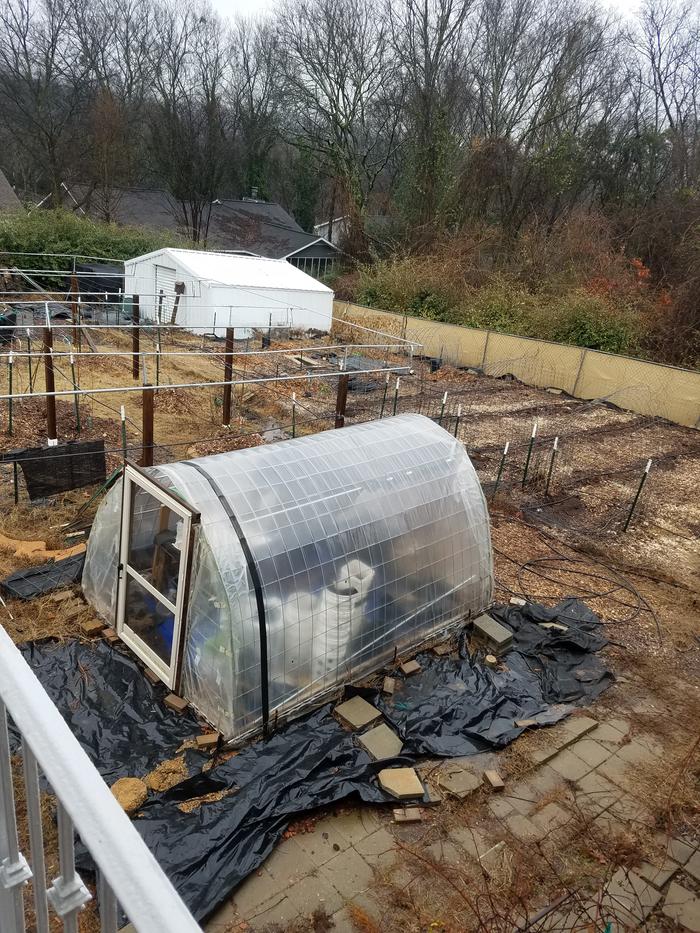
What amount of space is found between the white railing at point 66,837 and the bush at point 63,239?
2599cm

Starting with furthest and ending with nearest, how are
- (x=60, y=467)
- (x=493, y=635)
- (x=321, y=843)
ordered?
(x=60, y=467) → (x=493, y=635) → (x=321, y=843)

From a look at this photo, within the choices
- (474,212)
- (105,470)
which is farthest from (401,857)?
(474,212)

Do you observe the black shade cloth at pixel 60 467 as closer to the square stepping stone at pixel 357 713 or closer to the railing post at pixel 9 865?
the square stepping stone at pixel 357 713

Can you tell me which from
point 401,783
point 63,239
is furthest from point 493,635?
point 63,239

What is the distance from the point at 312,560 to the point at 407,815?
204 centimetres

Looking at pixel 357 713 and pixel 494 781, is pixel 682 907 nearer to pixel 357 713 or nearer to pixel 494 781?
pixel 494 781

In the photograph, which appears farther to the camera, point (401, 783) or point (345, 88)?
point (345, 88)

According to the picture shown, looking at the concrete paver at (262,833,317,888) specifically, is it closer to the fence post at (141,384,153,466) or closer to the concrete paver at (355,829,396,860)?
the concrete paver at (355,829,396,860)

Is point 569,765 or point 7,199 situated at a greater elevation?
point 7,199

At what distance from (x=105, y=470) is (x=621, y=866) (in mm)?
→ 7711

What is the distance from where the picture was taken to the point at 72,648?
538 cm

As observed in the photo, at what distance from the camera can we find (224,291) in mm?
19938

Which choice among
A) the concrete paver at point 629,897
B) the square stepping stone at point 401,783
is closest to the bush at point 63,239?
the square stepping stone at point 401,783

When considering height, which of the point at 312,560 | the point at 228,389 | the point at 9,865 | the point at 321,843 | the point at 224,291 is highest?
the point at 9,865
